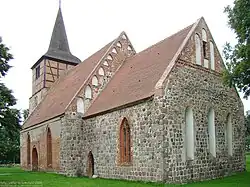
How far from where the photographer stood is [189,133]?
53.4 ft

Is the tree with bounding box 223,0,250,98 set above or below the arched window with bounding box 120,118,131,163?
above

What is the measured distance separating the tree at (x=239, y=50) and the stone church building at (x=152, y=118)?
2.61m

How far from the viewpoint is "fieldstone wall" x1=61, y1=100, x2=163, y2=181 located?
49.5 ft

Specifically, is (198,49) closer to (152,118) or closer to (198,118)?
(198,118)

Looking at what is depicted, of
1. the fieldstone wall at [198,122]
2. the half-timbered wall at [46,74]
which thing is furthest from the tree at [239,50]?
the half-timbered wall at [46,74]

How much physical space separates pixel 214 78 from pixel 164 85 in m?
4.54

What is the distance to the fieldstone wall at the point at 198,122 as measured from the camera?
15.0m

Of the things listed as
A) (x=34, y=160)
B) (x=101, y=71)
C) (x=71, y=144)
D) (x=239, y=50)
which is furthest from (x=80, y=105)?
(x=239, y=50)

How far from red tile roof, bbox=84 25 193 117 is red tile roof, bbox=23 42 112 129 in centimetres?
224

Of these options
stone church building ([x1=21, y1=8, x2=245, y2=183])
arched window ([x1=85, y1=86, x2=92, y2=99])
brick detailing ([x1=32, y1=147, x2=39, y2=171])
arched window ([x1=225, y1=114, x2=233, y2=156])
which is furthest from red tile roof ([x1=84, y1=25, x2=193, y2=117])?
brick detailing ([x1=32, y1=147, x2=39, y2=171])

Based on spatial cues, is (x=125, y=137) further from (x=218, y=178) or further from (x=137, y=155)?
(x=218, y=178)

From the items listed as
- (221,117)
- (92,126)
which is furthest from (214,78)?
(92,126)

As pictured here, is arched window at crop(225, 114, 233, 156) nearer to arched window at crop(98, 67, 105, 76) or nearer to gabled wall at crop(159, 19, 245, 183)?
gabled wall at crop(159, 19, 245, 183)

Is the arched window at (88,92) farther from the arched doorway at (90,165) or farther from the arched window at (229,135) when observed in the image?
the arched window at (229,135)
